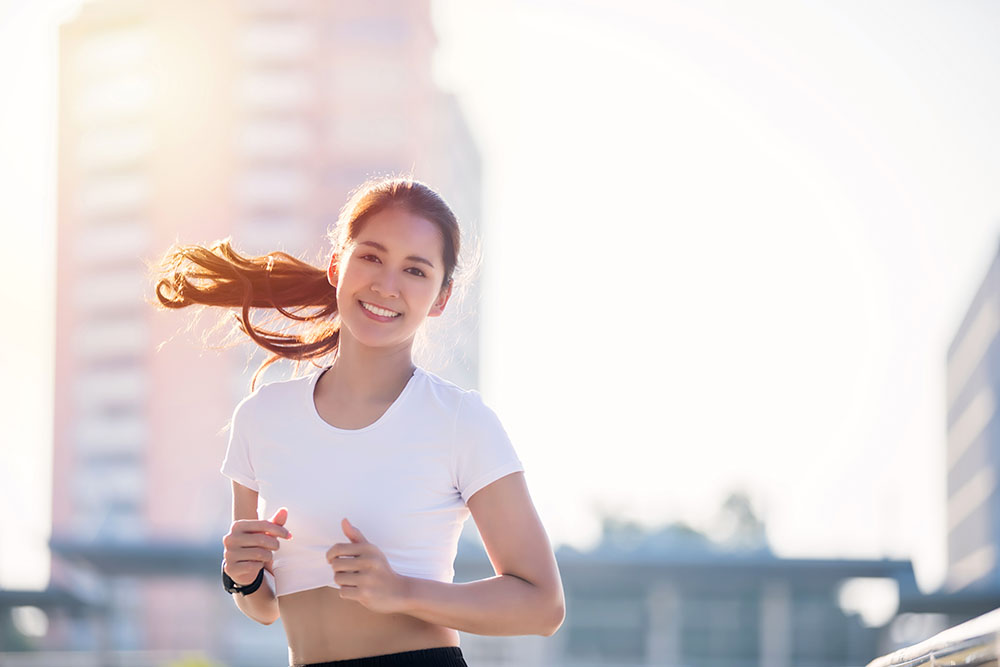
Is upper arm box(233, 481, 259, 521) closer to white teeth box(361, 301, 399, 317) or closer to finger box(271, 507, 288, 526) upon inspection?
finger box(271, 507, 288, 526)

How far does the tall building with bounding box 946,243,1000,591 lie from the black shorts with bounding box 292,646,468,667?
158ft

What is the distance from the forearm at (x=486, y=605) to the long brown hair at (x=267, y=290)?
2.24 feet

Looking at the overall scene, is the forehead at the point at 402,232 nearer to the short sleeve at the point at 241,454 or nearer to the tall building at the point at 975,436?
the short sleeve at the point at 241,454

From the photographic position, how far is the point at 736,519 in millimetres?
85250

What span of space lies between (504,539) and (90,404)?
202 feet

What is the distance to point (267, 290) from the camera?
2561 mm

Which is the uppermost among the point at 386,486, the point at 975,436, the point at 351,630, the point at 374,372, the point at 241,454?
the point at 975,436

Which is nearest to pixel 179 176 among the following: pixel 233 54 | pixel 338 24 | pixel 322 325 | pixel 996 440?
pixel 233 54

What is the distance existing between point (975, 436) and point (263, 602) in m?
66.2

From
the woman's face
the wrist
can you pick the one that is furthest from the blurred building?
the wrist

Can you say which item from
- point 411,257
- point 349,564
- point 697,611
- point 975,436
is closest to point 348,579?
point 349,564

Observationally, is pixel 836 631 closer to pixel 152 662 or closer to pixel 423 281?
pixel 152 662

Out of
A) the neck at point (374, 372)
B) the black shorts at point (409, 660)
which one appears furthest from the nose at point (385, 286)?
the black shorts at point (409, 660)

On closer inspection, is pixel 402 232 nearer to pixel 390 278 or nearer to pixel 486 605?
pixel 390 278
